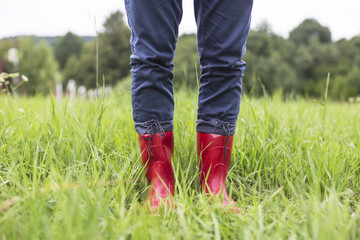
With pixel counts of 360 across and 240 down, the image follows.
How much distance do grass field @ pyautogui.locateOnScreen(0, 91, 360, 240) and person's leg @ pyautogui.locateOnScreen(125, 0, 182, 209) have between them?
7 centimetres

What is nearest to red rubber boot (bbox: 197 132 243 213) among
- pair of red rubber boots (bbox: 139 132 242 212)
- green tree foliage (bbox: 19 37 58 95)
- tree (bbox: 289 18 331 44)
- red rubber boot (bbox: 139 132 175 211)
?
pair of red rubber boots (bbox: 139 132 242 212)

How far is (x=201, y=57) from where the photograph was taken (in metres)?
1.20

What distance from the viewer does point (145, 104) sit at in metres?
1.15

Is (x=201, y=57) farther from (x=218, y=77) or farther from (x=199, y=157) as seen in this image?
(x=199, y=157)

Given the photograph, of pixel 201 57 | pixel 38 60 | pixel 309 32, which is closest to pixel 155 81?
pixel 201 57

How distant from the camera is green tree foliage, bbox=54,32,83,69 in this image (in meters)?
52.0

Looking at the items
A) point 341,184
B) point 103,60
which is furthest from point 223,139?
point 103,60

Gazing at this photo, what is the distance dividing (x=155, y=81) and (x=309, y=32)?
46.0 m

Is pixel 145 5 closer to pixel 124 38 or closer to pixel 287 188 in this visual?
pixel 287 188

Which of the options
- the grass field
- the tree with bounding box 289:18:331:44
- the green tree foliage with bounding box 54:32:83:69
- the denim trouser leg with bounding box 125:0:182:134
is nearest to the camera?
the grass field

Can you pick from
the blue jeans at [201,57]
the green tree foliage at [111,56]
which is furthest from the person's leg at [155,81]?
the green tree foliage at [111,56]

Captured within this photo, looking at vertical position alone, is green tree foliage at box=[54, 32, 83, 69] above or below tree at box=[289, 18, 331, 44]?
below

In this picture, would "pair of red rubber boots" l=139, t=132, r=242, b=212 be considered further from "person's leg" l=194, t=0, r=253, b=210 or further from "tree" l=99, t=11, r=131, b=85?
"tree" l=99, t=11, r=131, b=85

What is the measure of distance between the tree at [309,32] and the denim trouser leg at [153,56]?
140 feet
